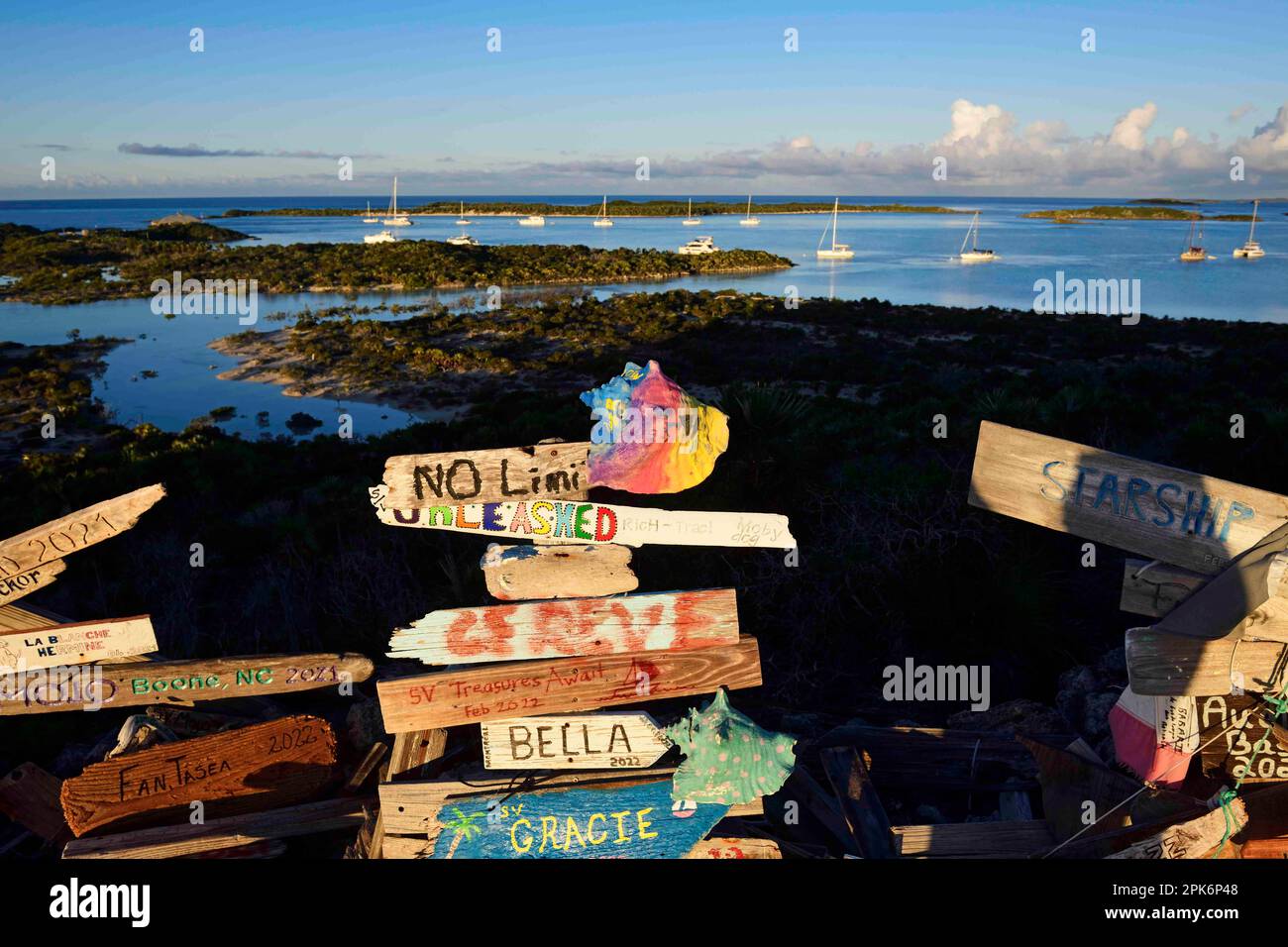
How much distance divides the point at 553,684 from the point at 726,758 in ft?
2.61

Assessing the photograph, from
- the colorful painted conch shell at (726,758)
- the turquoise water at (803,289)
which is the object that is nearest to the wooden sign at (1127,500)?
the colorful painted conch shell at (726,758)

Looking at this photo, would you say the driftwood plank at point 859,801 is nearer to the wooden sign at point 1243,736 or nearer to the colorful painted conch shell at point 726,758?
the colorful painted conch shell at point 726,758

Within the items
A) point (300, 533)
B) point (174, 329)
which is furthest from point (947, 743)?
point (174, 329)

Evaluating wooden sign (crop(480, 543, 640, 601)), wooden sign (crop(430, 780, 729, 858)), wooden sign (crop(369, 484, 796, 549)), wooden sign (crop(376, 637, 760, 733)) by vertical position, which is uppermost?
wooden sign (crop(369, 484, 796, 549))

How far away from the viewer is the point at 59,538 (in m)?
4.02

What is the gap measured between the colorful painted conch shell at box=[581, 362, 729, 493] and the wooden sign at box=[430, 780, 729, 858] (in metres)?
1.26

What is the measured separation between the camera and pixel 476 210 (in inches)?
7849

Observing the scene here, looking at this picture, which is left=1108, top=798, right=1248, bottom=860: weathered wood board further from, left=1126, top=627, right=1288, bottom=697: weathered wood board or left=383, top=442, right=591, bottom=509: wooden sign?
Answer: left=383, top=442, right=591, bottom=509: wooden sign

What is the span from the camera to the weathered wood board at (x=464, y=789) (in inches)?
143

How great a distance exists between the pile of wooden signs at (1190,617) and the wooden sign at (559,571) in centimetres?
158

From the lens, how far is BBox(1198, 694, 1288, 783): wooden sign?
3.75 m

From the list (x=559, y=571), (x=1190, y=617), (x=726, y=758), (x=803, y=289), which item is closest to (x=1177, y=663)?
(x=1190, y=617)

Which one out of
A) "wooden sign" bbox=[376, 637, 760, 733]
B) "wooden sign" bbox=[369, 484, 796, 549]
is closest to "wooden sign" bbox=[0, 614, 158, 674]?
"wooden sign" bbox=[376, 637, 760, 733]

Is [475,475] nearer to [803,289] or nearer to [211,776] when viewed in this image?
[211,776]
